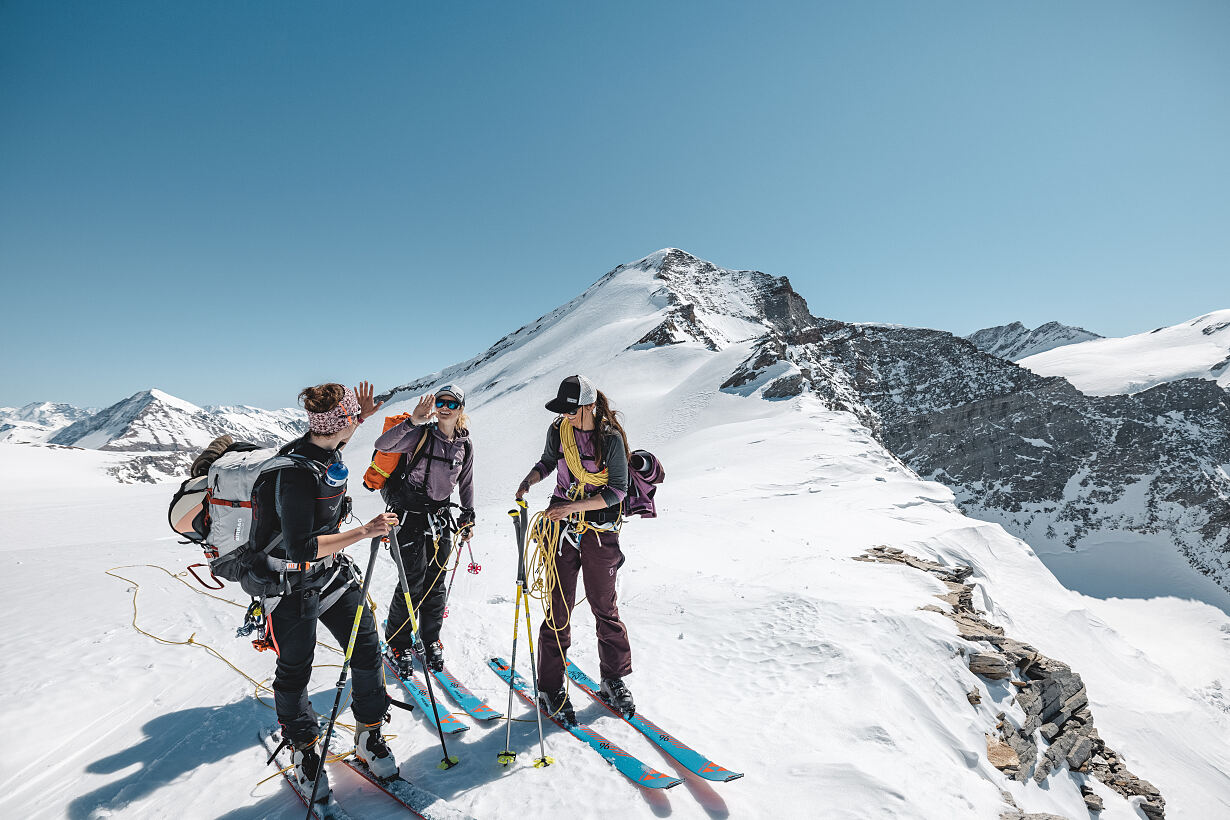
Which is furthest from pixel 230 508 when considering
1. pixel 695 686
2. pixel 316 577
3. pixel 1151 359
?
pixel 1151 359

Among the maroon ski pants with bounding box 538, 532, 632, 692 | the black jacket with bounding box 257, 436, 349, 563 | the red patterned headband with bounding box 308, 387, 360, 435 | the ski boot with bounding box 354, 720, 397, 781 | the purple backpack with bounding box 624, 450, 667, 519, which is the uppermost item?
the red patterned headband with bounding box 308, 387, 360, 435

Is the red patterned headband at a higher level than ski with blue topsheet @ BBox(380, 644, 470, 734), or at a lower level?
higher

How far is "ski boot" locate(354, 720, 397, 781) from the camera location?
11.7ft

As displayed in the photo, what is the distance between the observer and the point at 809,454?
96.3 feet

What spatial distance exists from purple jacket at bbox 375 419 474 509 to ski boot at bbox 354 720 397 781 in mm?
2100

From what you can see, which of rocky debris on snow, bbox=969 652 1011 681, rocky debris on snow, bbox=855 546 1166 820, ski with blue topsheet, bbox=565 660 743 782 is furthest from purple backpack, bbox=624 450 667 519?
rocky debris on snow, bbox=969 652 1011 681

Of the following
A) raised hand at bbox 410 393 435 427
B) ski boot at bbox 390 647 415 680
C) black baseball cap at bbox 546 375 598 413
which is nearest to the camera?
black baseball cap at bbox 546 375 598 413

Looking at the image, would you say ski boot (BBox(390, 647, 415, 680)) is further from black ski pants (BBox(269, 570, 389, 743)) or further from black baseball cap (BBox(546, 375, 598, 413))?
black baseball cap (BBox(546, 375, 598, 413))

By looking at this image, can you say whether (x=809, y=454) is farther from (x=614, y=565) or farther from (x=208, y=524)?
(x=208, y=524)

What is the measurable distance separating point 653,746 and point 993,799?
305 centimetres

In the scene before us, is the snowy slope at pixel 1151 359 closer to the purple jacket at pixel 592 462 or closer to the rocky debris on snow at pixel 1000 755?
the rocky debris on snow at pixel 1000 755

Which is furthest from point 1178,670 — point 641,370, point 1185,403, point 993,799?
point 1185,403

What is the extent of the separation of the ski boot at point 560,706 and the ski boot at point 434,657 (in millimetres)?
1382

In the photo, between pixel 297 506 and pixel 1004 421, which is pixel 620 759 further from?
pixel 1004 421
